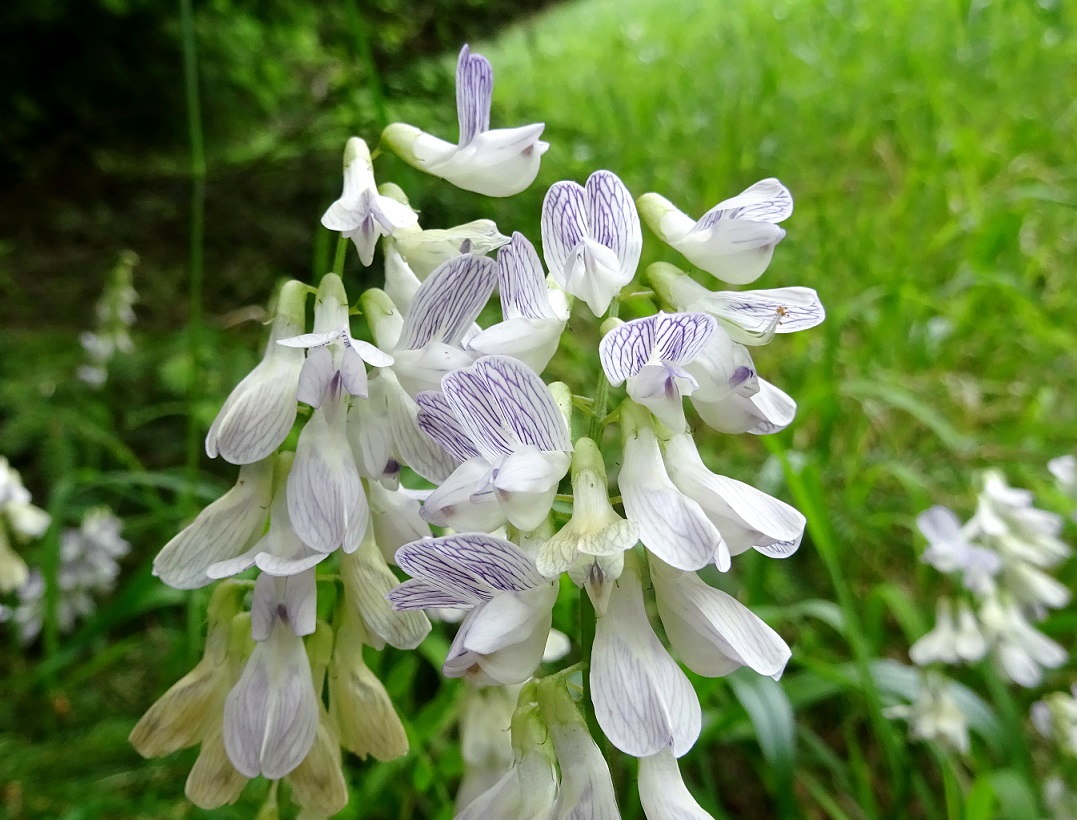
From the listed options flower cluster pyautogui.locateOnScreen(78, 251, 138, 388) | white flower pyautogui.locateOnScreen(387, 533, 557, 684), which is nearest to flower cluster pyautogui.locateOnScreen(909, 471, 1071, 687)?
white flower pyautogui.locateOnScreen(387, 533, 557, 684)

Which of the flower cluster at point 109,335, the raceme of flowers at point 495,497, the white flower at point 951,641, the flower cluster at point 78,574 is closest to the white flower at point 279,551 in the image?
the raceme of flowers at point 495,497

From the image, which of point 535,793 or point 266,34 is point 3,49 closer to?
point 266,34

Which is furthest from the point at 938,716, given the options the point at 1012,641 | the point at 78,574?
the point at 78,574

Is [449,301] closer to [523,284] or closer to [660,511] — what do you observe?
[523,284]

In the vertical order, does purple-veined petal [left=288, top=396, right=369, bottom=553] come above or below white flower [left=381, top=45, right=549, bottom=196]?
below

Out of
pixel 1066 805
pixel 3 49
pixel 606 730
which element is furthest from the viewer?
pixel 3 49

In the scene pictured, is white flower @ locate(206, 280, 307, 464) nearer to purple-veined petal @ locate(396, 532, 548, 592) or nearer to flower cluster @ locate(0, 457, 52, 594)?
purple-veined petal @ locate(396, 532, 548, 592)

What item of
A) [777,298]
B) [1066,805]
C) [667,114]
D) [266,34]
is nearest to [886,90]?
[667,114]
